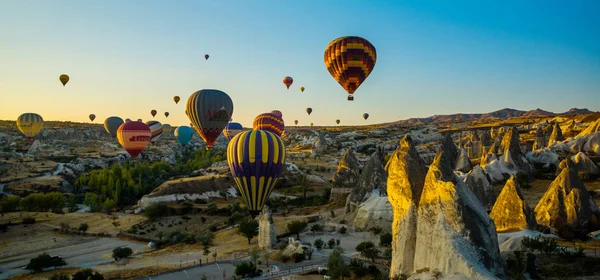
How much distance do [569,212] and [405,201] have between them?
42.0 ft

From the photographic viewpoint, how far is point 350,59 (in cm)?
3931

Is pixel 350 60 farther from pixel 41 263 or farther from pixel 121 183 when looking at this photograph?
pixel 121 183

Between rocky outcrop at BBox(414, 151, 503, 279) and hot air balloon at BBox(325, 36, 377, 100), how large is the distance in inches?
986

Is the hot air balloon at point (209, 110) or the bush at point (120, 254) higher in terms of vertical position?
the hot air balloon at point (209, 110)

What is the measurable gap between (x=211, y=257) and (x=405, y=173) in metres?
18.4

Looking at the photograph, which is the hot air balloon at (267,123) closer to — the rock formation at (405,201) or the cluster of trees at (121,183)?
the cluster of trees at (121,183)

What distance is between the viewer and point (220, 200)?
5941 cm

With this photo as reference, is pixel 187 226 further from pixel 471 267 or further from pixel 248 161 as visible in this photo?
pixel 471 267

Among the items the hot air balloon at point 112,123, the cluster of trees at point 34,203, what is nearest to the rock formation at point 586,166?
the cluster of trees at point 34,203

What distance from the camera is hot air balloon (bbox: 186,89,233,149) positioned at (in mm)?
46472

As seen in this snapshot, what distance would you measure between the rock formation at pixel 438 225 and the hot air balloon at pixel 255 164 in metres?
12.3

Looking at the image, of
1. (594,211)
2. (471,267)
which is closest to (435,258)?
(471,267)

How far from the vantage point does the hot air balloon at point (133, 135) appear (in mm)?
64125

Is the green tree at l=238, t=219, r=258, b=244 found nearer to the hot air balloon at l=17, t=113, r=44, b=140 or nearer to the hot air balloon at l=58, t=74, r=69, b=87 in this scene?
the hot air balloon at l=58, t=74, r=69, b=87
